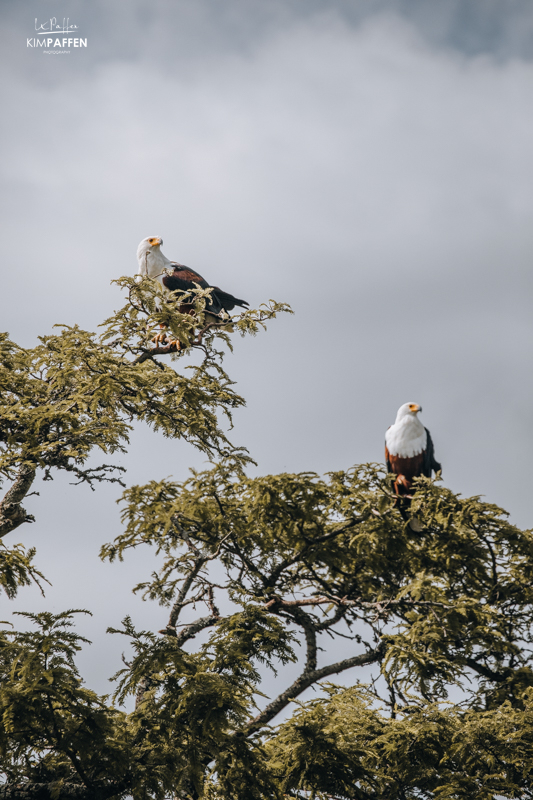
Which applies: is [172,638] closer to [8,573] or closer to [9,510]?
[8,573]

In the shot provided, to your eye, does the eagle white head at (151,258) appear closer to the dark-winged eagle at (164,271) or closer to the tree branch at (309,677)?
the dark-winged eagle at (164,271)

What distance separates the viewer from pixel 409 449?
26.2ft

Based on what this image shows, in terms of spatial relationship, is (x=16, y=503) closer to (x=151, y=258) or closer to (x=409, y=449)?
(x=409, y=449)

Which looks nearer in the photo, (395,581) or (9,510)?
(9,510)

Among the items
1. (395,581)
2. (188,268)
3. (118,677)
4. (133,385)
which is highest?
(188,268)

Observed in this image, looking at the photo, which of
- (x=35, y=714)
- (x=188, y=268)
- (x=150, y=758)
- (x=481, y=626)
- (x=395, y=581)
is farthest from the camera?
(x=188, y=268)

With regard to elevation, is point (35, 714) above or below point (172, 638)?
below

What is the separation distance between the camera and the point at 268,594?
7.02 m

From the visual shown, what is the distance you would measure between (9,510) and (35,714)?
2.09 metres

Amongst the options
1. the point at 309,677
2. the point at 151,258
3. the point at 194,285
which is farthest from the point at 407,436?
the point at 151,258

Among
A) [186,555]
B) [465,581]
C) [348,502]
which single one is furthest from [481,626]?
[186,555]

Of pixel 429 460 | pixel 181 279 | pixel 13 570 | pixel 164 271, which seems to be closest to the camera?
pixel 13 570

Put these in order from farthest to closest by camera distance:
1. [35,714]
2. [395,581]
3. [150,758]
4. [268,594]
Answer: [395,581] < [268,594] < [150,758] < [35,714]

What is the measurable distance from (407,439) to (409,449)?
11 centimetres
